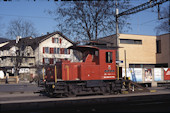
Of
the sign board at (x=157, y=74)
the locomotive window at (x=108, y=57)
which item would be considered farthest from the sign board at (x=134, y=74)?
the locomotive window at (x=108, y=57)

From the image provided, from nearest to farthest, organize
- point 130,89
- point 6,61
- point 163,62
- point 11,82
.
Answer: point 130,89 < point 11,82 < point 163,62 < point 6,61

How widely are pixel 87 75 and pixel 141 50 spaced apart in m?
30.4

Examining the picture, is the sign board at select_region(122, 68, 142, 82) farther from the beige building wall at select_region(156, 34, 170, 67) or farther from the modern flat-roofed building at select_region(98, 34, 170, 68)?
the beige building wall at select_region(156, 34, 170, 67)

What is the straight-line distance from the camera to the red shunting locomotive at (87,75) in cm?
1702

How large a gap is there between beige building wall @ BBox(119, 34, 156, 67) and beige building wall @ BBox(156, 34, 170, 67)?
3.08 ft

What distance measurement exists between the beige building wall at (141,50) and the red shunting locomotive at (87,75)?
26215mm

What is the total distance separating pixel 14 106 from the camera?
12.0 meters

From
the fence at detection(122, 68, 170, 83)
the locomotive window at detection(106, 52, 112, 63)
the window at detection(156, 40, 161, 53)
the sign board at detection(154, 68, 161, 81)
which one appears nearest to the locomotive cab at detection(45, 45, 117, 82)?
the locomotive window at detection(106, 52, 112, 63)

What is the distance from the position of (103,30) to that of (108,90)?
9.00 metres

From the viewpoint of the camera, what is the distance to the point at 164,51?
4609cm

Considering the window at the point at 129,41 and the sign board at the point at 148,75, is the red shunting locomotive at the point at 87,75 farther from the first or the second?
the window at the point at 129,41

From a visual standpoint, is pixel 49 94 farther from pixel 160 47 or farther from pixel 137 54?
pixel 160 47

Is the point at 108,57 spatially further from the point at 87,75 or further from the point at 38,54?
the point at 38,54

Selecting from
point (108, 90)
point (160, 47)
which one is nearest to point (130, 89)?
point (108, 90)
